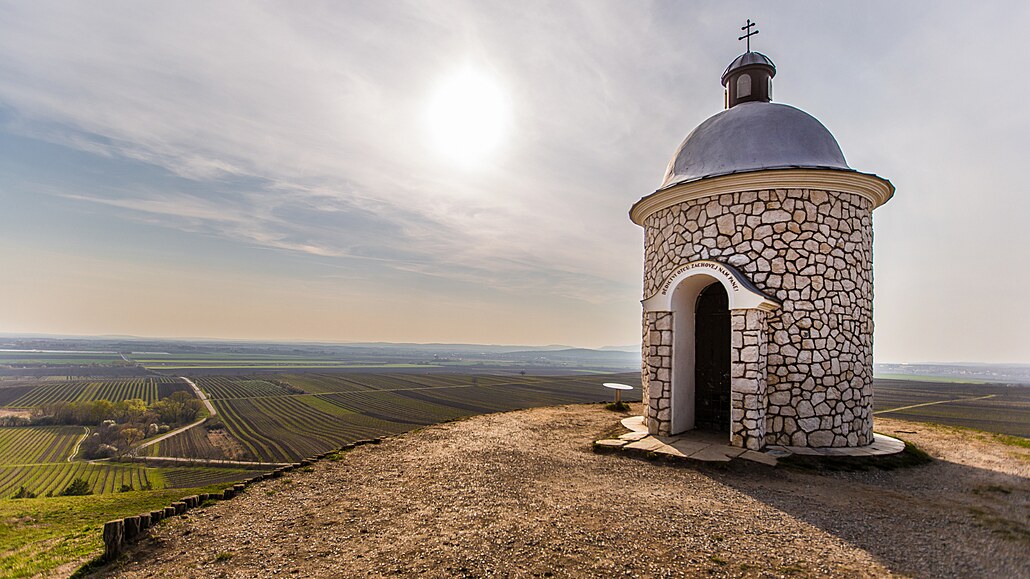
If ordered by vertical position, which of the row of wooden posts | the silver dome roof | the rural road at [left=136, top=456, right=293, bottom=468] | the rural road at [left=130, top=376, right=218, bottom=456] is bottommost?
the rural road at [left=130, top=376, right=218, bottom=456]

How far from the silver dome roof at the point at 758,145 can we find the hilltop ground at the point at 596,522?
573 centimetres

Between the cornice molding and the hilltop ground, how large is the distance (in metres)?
5.18

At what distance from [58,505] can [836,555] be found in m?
25.8

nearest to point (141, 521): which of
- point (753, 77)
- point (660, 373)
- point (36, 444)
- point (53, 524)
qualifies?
point (660, 373)

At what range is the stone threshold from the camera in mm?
7367

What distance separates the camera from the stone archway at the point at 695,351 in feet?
26.2

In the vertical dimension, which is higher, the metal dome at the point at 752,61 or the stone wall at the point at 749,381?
the metal dome at the point at 752,61

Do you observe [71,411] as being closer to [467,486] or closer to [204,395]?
[204,395]

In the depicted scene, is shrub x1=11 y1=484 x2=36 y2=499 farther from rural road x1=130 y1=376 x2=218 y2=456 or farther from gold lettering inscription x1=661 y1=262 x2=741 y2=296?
gold lettering inscription x1=661 y1=262 x2=741 y2=296

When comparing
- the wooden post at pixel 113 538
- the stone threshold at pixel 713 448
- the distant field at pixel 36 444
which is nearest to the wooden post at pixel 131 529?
the wooden post at pixel 113 538

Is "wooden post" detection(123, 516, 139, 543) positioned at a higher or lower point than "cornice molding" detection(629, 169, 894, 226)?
lower

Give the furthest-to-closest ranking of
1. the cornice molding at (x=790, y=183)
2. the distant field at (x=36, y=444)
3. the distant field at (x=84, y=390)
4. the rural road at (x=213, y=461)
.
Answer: the distant field at (x=84, y=390) < the distant field at (x=36, y=444) < the rural road at (x=213, y=461) < the cornice molding at (x=790, y=183)

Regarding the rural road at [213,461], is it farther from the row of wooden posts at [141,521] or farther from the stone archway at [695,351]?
the stone archway at [695,351]

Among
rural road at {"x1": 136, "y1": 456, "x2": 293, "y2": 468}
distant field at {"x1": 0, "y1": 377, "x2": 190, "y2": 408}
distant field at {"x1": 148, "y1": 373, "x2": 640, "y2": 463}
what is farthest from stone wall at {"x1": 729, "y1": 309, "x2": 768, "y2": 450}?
distant field at {"x1": 0, "y1": 377, "x2": 190, "y2": 408}
